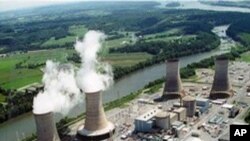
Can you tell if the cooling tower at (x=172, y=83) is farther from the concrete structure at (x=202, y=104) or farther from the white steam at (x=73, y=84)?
the white steam at (x=73, y=84)

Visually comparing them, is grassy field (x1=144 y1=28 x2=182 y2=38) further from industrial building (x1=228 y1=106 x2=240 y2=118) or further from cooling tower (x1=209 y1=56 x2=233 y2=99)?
industrial building (x1=228 y1=106 x2=240 y2=118)

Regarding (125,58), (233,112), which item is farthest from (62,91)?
(125,58)

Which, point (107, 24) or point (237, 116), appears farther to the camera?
point (107, 24)

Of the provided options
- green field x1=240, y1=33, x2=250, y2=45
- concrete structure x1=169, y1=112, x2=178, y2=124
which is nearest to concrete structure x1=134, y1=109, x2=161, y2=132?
concrete structure x1=169, y1=112, x2=178, y2=124

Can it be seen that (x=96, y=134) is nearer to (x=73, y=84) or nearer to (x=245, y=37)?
(x=73, y=84)

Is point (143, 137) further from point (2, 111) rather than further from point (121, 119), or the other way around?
point (2, 111)

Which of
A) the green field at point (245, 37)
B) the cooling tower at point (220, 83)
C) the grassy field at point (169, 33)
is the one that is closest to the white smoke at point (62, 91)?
the cooling tower at point (220, 83)

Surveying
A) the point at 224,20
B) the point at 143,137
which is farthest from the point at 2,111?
the point at 224,20
